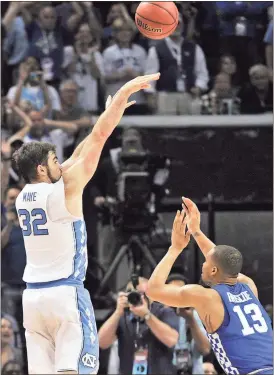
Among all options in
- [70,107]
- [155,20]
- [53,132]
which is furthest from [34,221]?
[70,107]

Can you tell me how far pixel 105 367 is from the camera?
31.0 feet

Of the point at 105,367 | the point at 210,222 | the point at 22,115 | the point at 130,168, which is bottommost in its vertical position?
the point at 105,367

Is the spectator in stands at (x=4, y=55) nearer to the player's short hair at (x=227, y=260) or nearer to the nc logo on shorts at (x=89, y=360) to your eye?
the nc logo on shorts at (x=89, y=360)

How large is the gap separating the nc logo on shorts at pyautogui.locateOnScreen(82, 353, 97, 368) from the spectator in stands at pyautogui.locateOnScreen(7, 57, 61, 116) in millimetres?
5679

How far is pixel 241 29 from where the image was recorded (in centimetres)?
1169

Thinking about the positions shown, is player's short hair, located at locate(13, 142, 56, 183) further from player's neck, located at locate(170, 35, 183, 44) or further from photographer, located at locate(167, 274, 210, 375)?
player's neck, located at locate(170, 35, 183, 44)

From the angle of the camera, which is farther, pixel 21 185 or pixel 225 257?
pixel 21 185

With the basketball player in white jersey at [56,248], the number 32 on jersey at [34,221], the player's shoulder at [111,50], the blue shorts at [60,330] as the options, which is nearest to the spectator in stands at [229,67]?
the player's shoulder at [111,50]

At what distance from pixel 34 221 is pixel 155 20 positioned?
232 cm

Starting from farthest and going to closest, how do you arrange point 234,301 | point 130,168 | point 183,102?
1. point 183,102
2. point 130,168
3. point 234,301

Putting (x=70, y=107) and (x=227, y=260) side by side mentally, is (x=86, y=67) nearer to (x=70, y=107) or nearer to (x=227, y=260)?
(x=70, y=107)

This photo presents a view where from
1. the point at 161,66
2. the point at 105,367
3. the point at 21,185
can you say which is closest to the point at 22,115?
the point at 21,185

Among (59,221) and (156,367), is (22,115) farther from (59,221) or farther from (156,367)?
(59,221)

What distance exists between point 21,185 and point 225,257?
523cm
